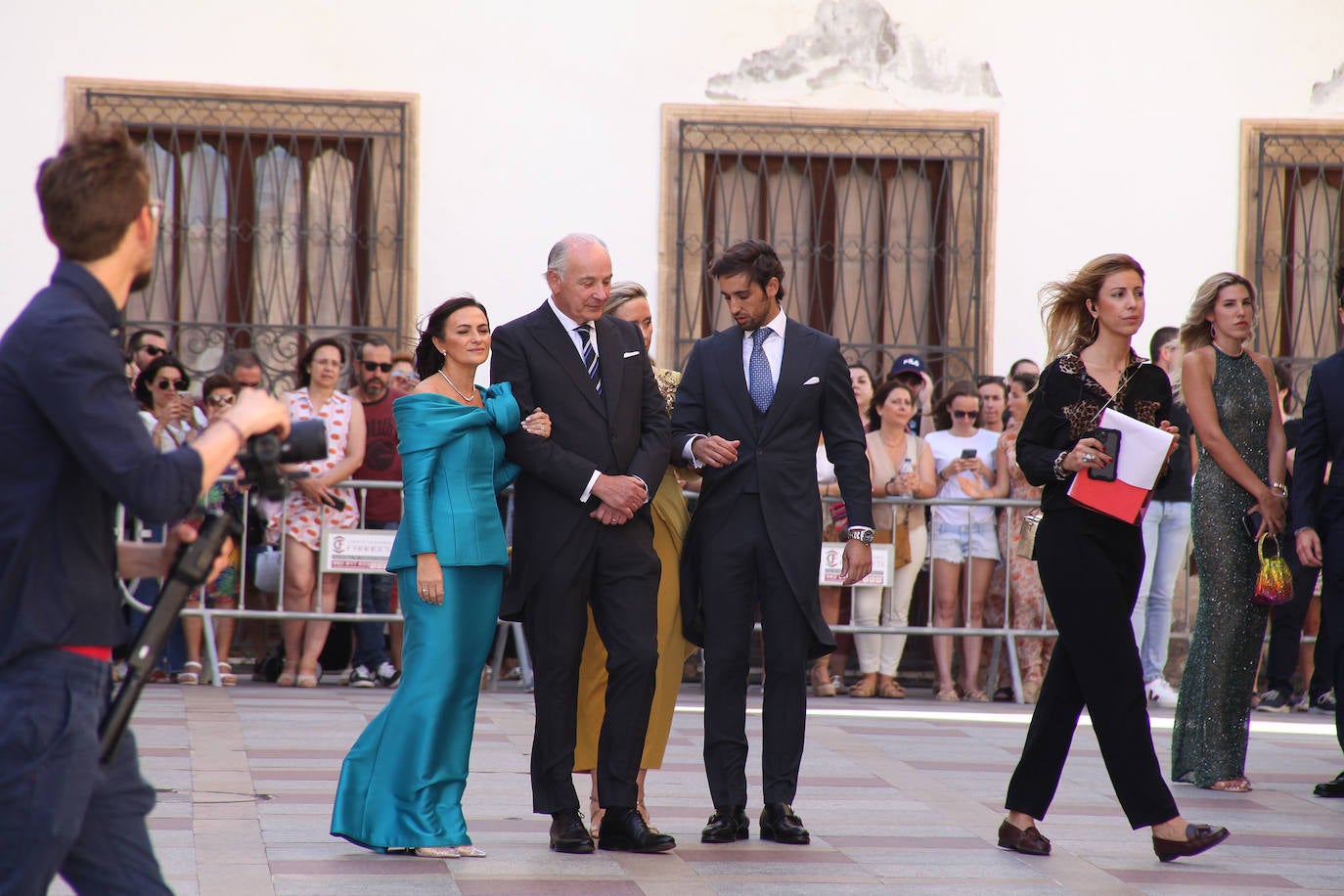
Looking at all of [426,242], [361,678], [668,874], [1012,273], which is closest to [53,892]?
[668,874]

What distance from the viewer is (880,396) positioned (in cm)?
1091

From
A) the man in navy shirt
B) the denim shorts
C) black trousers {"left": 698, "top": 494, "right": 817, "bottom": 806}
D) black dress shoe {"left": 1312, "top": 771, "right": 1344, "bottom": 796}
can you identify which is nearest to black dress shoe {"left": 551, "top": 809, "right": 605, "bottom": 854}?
black trousers {"left": 698, "top": 494, "right": 817, "bottom": 806}

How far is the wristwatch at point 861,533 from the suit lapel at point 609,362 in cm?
97

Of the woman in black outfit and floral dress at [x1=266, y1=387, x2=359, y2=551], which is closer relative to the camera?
the woman in black outfit

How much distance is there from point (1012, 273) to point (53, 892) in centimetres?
935

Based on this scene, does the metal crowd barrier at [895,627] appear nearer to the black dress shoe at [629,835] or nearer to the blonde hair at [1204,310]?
the blonde hair at [1204,310]

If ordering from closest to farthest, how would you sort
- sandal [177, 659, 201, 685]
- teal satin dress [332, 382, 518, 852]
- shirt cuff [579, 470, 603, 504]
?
teal satin dress [332, 382, 518, 852] → shirt cuff [579, 470, 603, 504] → sandal [177, 659, 201, 685]

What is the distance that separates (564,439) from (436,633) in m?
0.75

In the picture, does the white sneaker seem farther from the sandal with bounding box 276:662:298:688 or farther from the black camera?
the black camera

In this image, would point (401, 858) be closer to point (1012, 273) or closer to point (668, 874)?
point (668, 874)

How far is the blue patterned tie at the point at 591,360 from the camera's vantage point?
18.9 ft

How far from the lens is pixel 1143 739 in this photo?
548 centimetres

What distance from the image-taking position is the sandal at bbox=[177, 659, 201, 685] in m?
10.2

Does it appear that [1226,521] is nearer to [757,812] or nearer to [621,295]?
[757,812]
